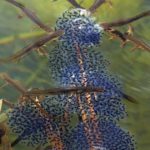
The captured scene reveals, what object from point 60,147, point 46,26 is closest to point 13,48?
point 46,26

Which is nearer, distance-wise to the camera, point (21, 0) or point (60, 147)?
point (60, 147)

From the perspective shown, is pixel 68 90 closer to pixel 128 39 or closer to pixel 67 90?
pixel 67 90

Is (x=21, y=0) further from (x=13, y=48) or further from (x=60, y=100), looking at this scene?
(x=60, y=100)

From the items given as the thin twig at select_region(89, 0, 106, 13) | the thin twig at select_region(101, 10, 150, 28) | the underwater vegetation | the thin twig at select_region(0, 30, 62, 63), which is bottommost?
the underwater vegetation

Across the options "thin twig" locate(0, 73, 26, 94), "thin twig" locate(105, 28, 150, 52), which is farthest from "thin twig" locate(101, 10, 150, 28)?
"thin twig" locate(0, 73, 26, 94)

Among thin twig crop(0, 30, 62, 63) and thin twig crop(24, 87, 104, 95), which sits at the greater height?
thin twig crop(0, 30, 62, 63)

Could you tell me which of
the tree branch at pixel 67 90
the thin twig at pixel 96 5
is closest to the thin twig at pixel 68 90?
the tree branch at pixel 67 90

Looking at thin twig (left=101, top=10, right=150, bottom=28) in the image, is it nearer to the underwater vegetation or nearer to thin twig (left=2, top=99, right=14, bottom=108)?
the underwater vegetation
